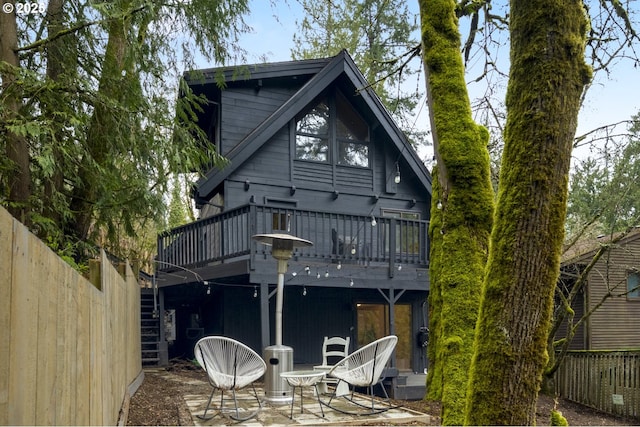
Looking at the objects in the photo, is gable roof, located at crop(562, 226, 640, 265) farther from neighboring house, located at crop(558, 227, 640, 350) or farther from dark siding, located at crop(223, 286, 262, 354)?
dark siding, located at crop(223, 286, 262, 354)

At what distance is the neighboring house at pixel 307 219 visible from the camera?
1094 cm

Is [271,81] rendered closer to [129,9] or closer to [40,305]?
[129,9]

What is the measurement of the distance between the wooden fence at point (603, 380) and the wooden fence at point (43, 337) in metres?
10.2

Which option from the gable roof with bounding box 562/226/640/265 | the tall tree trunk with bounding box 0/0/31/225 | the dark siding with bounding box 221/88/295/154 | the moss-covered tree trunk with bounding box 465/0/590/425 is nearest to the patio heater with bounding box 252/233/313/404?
the tall tree trunk with bounding box 0/0/31/225

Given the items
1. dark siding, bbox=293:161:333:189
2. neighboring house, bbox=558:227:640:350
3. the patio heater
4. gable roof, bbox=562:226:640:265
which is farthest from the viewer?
neighboring house, bbox=558:227:640:350

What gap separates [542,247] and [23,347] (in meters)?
2.58

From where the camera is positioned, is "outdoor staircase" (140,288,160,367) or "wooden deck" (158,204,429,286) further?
"outdoor staircase" (140,288,160,367)

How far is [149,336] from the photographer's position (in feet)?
42.3

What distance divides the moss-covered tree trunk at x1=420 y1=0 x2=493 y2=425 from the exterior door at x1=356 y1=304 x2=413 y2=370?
8473 millimetres

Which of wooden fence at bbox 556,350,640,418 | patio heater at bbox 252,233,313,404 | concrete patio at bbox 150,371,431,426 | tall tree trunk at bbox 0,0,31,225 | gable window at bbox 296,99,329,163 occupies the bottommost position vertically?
wooden fence at bbox 556,350,640,418

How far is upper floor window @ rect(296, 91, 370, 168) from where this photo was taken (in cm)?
1331

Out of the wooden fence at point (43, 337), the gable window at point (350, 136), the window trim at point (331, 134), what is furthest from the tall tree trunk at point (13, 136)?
the gable window at point (350, 136)

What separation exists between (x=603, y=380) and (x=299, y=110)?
Result: 8407mm

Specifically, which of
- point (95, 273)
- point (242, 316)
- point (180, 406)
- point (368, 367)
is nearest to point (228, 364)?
point (180, 406)
